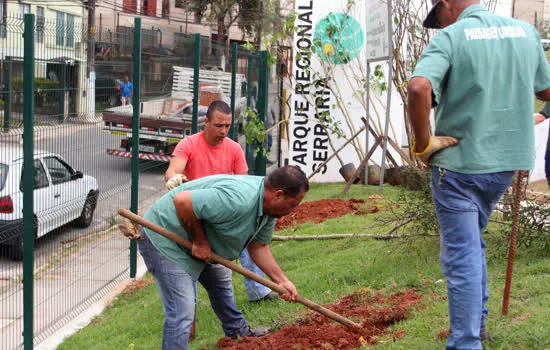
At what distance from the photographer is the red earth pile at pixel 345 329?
463cm

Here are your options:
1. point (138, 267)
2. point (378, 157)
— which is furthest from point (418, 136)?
point (378, 157)

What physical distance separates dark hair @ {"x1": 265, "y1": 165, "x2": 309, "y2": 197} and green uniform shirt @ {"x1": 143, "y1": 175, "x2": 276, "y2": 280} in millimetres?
138

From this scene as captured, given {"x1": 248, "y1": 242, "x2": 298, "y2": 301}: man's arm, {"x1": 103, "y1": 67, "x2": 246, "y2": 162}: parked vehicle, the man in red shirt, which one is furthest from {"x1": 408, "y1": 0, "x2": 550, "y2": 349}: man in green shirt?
{"x1": 103, "y1": 67, "x2": 246, "y2": 162}: parked vehicle

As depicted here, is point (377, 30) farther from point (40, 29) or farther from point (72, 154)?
point (40, 29)

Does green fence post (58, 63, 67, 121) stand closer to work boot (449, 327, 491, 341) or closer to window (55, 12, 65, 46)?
window (55, 12, 65, 46)

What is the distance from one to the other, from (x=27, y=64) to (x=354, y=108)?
9.91 meters

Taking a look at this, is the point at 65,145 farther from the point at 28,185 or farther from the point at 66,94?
the point at 28,185

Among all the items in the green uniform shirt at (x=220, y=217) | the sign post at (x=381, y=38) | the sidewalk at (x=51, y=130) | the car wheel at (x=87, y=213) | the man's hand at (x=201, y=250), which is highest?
the sign post at (x=381, y=38)

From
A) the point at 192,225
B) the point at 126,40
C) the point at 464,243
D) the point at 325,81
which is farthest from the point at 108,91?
the point at 325,81

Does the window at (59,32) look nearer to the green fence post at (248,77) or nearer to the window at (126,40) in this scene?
the window at (126,40)

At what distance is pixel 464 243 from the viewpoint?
3.43 metres

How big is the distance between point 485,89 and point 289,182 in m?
1.15

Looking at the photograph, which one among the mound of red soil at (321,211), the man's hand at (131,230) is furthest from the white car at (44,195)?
the mound of red soil at (321,211)

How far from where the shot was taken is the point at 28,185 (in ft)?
16.7
